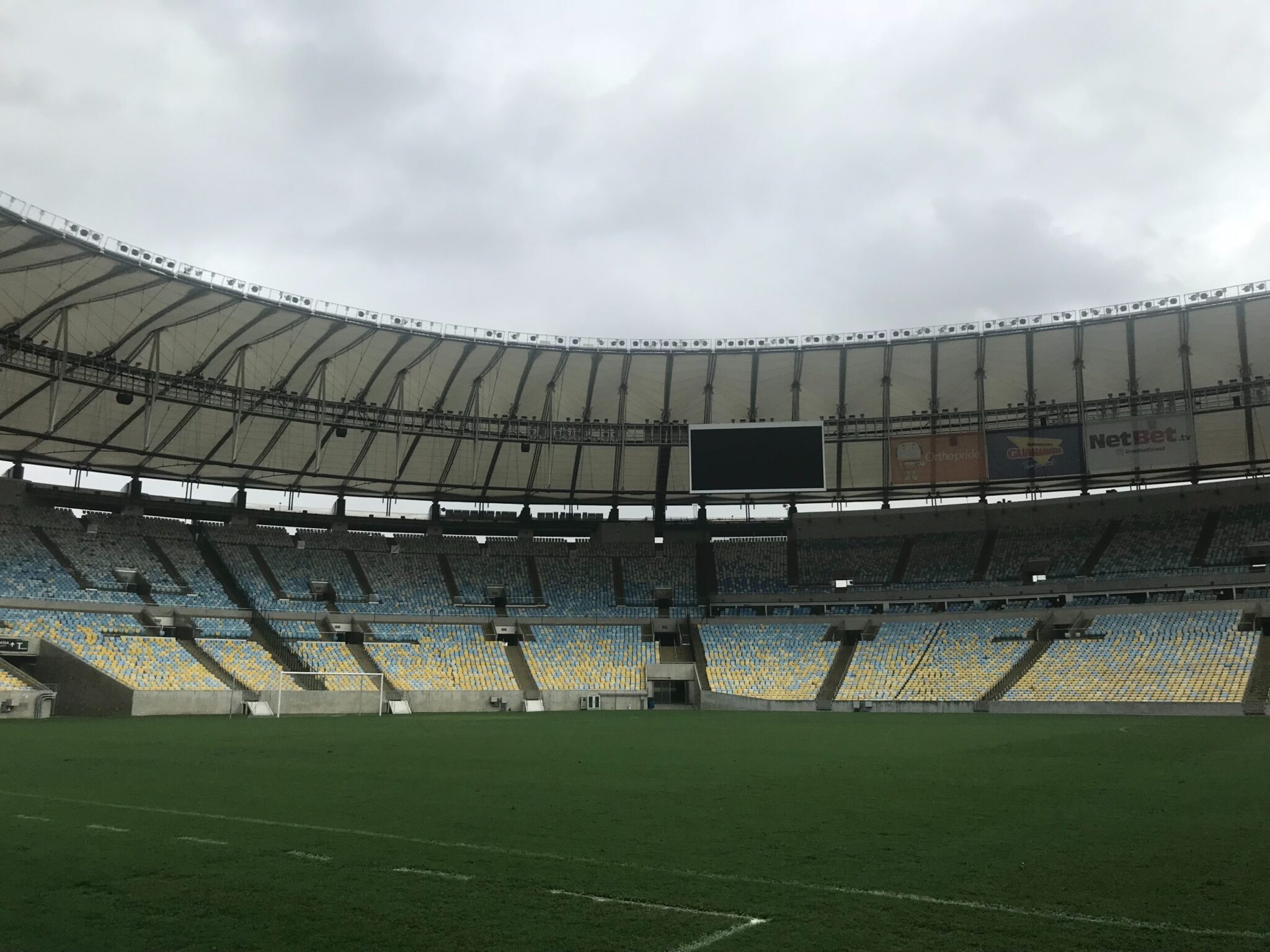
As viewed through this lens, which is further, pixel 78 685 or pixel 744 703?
pixel 744 703

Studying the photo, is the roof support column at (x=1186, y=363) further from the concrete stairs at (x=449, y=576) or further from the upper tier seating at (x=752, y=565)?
the concrete stairs at (x=449, y=576)

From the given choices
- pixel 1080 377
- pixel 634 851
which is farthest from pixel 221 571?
pixel 634 851

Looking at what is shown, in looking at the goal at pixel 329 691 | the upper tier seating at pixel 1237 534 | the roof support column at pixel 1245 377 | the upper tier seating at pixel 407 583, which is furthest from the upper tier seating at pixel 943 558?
the goal at pixel 329 691

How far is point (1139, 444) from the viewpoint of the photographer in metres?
52.5

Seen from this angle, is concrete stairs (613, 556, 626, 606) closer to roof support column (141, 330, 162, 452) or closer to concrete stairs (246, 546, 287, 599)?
concrete stairs (246, 546, 287, 599)

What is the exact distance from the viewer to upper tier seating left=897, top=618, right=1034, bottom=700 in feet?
157

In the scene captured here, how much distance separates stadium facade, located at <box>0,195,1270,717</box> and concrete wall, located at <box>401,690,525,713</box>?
16 cm

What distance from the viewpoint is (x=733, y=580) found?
209 ft

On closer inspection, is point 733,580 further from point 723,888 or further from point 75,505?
point 723,888

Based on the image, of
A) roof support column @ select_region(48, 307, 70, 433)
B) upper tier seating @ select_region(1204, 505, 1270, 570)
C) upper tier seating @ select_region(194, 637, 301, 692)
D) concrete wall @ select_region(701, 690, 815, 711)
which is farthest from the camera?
upper tier seating @ select_region(1204, 505, 1270, 570)

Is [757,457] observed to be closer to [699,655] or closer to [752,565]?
[699,655]

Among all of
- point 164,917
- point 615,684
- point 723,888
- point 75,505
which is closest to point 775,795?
point 723,888

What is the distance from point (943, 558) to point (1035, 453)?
9.05 m

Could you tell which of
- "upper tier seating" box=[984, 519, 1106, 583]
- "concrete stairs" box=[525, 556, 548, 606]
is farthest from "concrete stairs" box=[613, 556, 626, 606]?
"upper tier seating" box=[984, 519, 1106, 583]
